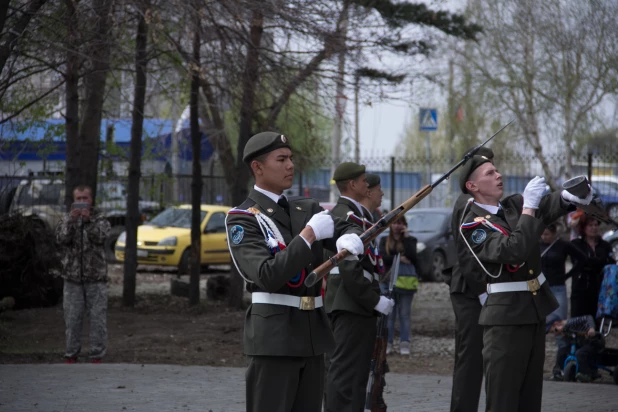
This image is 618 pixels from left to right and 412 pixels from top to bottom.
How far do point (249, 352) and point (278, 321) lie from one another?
0.74 ft

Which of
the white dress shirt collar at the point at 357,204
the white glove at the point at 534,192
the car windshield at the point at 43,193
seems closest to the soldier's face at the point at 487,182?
the white glove at the point at 534,192

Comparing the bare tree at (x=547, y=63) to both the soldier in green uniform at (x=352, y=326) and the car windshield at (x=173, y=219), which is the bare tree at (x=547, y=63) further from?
the soldier in green uniform at (x=352, y=326)

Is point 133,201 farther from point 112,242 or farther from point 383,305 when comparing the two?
point 383,305

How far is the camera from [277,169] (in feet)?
16.1

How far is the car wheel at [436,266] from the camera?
19703 mm

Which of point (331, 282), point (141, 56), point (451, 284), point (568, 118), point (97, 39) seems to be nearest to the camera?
point (331, 282)

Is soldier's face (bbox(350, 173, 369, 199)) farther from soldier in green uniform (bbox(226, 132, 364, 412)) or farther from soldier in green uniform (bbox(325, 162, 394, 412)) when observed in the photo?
soldier in green uniform (bbox(226, 132, 364, 412))

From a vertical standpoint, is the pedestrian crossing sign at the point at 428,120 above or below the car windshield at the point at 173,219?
above

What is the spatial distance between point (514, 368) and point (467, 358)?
148cm

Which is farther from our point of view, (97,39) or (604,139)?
(604,139)

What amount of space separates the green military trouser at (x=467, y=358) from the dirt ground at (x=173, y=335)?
342 cm

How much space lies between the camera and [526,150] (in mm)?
23578

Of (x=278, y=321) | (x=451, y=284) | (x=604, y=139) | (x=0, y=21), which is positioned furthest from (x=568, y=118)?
(x=278, y=321)

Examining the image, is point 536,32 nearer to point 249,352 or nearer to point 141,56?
point 141,56
